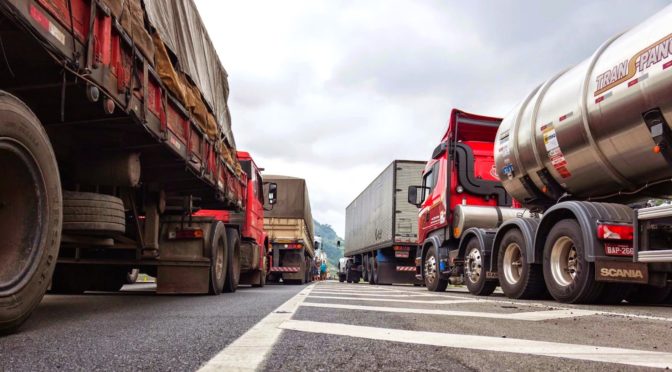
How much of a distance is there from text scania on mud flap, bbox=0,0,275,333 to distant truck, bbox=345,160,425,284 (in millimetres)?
9626

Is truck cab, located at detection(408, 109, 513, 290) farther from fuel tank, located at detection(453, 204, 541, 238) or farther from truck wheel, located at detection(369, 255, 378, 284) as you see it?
truck wheel, located at detection(369, 255, 378, 284)

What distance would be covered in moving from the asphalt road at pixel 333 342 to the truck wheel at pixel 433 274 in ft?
21.0

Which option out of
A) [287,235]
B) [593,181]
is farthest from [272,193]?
[593,181]

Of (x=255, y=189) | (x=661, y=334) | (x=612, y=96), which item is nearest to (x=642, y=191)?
(x=612, y=96)

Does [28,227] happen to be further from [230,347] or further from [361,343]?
[361,343]

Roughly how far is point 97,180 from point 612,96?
5356mm

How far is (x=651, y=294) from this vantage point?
7.21m

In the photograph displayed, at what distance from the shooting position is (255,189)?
41.9 feet

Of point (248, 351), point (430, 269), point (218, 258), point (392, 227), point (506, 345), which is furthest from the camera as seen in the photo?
A: point (392, 227)

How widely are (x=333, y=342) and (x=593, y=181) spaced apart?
508 centimetres

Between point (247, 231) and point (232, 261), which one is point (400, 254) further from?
point (232, 261)

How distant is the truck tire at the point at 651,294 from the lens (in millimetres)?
7188

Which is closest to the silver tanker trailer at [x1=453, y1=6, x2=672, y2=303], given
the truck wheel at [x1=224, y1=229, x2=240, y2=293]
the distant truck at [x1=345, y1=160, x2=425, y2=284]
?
the truck wheel at [x1=224, y1=229, x2=240, y2=293]

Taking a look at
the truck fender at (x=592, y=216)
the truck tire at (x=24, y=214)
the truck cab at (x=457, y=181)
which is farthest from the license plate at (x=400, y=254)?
the truck tire at (x=24, y=214)
